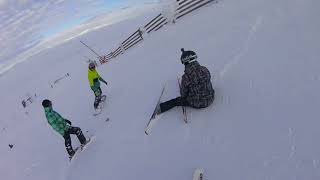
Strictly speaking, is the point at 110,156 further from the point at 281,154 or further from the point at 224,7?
the point at 224,7

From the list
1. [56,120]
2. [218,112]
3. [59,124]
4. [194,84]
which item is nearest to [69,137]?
[59,124]

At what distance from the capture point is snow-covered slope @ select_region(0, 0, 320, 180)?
8.95 metres

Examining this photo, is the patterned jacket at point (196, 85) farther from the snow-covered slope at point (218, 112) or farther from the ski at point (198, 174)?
A: the ski at point (198, 174)

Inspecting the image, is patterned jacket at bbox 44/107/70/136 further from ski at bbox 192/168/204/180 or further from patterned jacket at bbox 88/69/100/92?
ski at bbox 192/168/204/180

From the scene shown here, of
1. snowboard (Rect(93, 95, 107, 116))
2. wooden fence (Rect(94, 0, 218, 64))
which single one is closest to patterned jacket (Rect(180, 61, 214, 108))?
snowboard (Rect(93, 95, 107, 116))

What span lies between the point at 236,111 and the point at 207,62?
10.3 ft

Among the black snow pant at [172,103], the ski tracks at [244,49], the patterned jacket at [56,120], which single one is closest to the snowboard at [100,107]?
the patterned jacket at [56,120]

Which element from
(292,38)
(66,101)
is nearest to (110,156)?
(292,38)

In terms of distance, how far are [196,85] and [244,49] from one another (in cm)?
362

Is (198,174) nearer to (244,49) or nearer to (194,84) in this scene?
(194,84)

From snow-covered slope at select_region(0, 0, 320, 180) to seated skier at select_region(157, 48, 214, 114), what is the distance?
0.39 m

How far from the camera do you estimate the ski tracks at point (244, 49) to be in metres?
12.3

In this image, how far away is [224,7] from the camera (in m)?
17.4

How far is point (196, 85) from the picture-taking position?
1000cm
